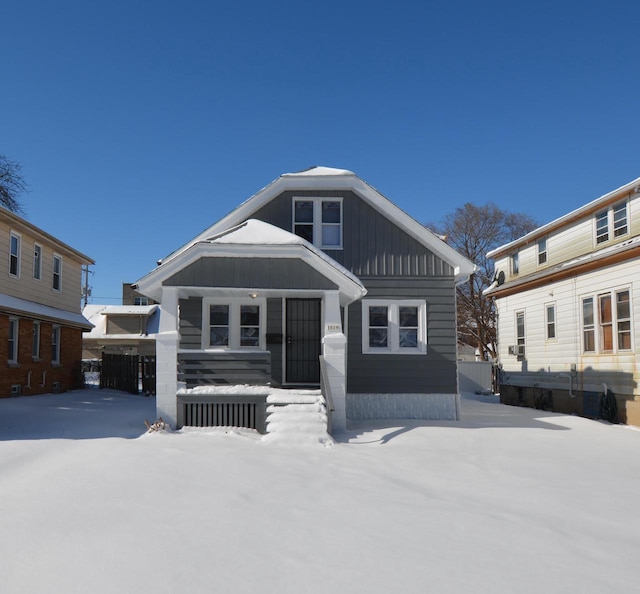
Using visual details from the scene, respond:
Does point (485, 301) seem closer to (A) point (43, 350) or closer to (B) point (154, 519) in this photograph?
(A) point (43, 350)

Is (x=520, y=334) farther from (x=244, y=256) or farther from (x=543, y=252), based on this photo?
(x=244, y=256)

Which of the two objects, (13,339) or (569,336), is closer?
(569,336)

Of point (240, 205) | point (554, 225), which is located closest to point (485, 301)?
point (554, 225)

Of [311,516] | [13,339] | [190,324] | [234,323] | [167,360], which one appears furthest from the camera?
[13,339]

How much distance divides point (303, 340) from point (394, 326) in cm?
232

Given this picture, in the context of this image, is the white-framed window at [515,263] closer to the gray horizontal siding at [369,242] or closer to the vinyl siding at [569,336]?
the vinyl siding at [569,336]

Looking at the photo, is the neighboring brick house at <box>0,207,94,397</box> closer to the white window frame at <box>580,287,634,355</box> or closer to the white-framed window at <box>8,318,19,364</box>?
the white-framed window at <box>8,318,19,364</box>

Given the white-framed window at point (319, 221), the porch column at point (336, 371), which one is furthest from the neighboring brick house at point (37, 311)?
the porch column at point (336, 371)

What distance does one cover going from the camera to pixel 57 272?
21938 mm

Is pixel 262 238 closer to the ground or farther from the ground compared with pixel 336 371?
farther from the ground

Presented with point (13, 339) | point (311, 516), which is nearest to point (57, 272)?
point (13, 339)

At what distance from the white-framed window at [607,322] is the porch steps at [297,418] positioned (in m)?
8.58

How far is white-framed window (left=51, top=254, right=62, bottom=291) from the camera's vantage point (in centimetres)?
2167

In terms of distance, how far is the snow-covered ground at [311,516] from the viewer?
172 inches
